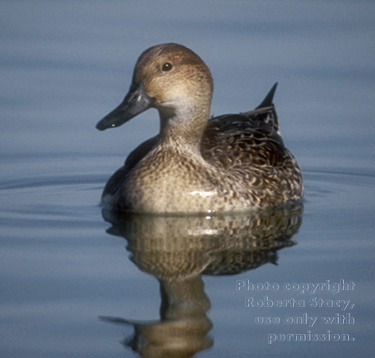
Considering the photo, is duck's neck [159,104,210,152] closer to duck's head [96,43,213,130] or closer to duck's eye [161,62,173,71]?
duck's head [96,43,213,130]

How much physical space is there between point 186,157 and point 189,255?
5.36 feet

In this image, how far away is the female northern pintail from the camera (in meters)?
9.55

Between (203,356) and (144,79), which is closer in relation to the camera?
(203,356)

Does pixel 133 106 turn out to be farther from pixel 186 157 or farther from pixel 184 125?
pixel 186 157

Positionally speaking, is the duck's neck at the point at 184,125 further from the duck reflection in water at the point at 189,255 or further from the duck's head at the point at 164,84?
the duck reflection in water at the point at 189,255

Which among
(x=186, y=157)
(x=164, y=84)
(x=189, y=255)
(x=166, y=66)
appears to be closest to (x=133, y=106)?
(x=164, y=84)

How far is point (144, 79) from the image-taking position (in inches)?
375

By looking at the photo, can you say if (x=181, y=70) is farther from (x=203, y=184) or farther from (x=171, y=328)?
(x=171, y=328)

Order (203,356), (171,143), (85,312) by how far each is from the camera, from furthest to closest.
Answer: (171,143), (85,312), (203,356)

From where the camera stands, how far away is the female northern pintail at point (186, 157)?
955cm

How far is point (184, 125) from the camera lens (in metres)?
9.89

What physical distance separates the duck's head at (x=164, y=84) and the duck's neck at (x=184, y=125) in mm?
29

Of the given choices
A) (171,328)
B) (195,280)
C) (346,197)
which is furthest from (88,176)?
(171,328)

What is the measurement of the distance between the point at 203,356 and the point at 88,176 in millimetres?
4858
